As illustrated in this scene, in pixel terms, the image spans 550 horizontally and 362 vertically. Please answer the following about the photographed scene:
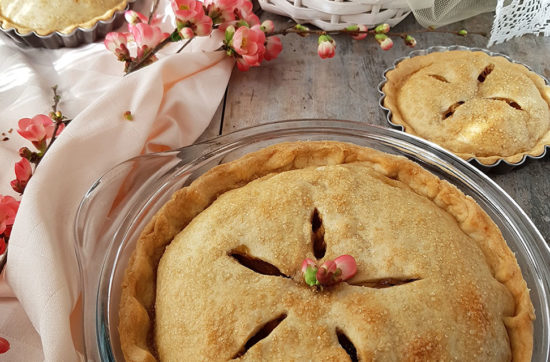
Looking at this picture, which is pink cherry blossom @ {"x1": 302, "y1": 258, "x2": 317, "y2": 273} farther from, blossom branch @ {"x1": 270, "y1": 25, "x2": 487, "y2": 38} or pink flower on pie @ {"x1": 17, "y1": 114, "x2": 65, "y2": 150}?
blossom branch @ {"x1": 270, "y1": 25, "x2": 487, "y2": 38}

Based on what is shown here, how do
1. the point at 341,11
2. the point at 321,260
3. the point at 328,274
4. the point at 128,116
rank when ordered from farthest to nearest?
the point at 341,11 → the point at 128,116 → the point at 321,260 → the point at 328,274

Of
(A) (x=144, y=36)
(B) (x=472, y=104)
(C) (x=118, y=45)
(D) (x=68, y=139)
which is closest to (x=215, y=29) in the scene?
(A) (x=144, y=36)

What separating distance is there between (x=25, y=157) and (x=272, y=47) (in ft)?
4.25

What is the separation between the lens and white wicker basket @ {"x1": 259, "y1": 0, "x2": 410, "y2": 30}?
2771mm

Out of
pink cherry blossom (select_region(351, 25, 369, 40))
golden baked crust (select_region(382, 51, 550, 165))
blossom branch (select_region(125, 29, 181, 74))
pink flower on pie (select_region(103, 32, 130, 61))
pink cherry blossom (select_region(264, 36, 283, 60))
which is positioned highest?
pink flower on pie (select_region(103, 32, 130, 61))

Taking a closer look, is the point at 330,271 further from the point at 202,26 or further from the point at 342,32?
the point at 342,32

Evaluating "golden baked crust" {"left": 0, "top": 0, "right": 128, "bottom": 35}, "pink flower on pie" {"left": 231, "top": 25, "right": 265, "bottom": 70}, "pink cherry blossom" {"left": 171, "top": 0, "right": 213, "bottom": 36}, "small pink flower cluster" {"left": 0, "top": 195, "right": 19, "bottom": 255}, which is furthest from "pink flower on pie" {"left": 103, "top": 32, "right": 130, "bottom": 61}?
"small pink flower cluster" {"left": 0, "top": 195, "right": 19, "bottom": 255}

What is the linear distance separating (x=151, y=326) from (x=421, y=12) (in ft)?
7.10

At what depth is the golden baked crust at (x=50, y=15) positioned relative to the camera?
2.79 meters

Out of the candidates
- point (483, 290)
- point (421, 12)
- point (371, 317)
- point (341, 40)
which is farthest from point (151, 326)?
point (421, 12)

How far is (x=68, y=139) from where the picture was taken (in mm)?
2043

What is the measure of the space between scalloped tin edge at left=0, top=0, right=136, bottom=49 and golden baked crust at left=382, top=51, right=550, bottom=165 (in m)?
1.51

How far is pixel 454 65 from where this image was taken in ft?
8.96

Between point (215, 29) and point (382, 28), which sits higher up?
point (215, 29)
